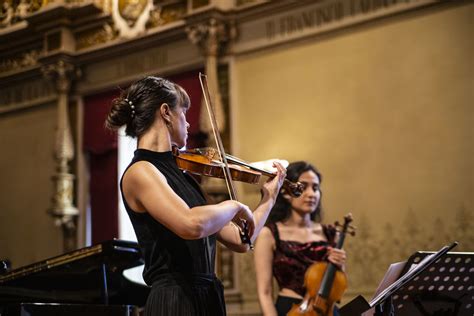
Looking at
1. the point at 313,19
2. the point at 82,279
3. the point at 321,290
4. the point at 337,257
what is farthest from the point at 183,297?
the point at 313,19

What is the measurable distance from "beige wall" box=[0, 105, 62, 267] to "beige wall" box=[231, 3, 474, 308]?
301 centimetres

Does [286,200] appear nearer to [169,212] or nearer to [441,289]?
[441,289]

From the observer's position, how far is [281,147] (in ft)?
23.6

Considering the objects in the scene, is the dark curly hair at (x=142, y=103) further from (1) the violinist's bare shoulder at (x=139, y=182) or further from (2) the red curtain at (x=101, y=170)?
(2) the red curtain at (x=101, y=170)

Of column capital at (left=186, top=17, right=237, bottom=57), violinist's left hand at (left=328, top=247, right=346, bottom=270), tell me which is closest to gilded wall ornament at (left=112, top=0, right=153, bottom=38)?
column capital at (left=186, top=17, right=237, bottom=57)

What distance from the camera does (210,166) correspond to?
272 centimetres

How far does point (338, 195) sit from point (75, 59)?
12.6ft

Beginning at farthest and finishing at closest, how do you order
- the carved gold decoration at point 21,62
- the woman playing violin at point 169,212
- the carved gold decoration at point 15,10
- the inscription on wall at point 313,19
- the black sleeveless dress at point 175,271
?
the carved gold decoration at point 21,62 → the carved gold decoration at point 15,10 → the inscription on wall at point 313,19 → the black sleeveless dress at point 175,271 → the woman playing violin at point 169,212

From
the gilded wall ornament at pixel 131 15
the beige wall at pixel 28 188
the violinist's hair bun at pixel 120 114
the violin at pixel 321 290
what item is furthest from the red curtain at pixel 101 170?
the violinist's hair bun at pixel 120 114

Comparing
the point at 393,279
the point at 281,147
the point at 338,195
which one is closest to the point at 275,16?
the point at 281,147

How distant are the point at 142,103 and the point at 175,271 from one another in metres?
0.59

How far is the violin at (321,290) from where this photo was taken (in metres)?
4.21

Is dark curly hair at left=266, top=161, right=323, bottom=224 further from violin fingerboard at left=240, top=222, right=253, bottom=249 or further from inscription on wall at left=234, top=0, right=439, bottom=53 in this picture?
inscription on wall at left=234, top=0, right=439, bottom=53

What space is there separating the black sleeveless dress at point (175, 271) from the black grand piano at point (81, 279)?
1.48 meters
